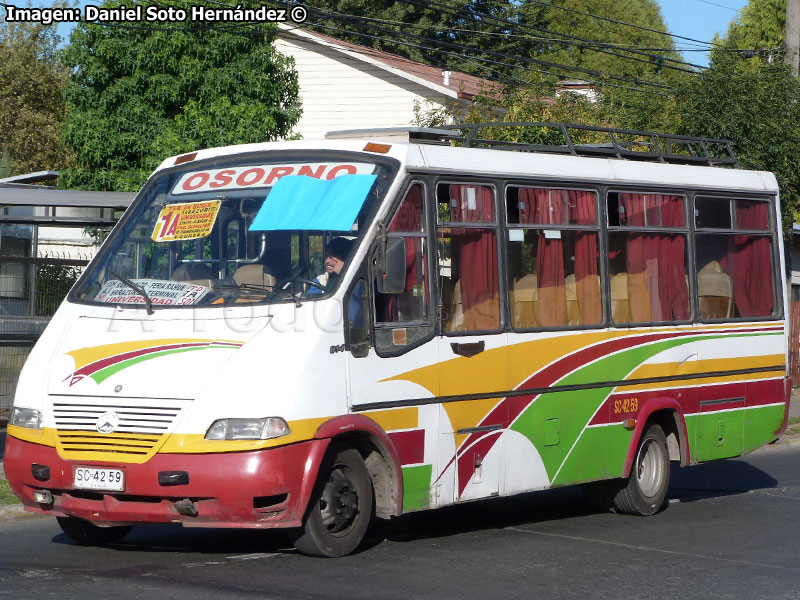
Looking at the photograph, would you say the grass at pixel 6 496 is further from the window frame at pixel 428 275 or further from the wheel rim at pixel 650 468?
the wheel rim at pixel 650 468

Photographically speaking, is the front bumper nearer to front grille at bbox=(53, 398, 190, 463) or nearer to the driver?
front grille at bbox=(53, 398, 190, 463)

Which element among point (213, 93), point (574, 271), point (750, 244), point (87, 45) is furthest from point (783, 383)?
point (87, 45)

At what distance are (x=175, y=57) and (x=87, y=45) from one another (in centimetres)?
192

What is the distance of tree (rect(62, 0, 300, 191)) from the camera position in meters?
28.1

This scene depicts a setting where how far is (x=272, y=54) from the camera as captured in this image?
29.4 metres

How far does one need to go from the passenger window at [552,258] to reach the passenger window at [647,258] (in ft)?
0.93

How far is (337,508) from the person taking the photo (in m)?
8.65

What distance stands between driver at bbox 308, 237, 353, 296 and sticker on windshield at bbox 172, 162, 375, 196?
59 centimetres

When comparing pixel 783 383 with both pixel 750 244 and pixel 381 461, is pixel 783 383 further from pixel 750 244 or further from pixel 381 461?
pixel 381 461

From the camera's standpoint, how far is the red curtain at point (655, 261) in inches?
455

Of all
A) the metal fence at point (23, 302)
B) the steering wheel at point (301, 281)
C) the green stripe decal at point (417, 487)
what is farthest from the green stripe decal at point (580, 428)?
the metal fence at point (23, 302)

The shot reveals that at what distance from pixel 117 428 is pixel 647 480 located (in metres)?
5.24

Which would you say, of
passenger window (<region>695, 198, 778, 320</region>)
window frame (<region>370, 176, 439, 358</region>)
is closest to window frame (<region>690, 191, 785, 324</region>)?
passenger window (<region>695, 198, 778, 320</region>)

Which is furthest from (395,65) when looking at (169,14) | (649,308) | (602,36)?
(602,36)
